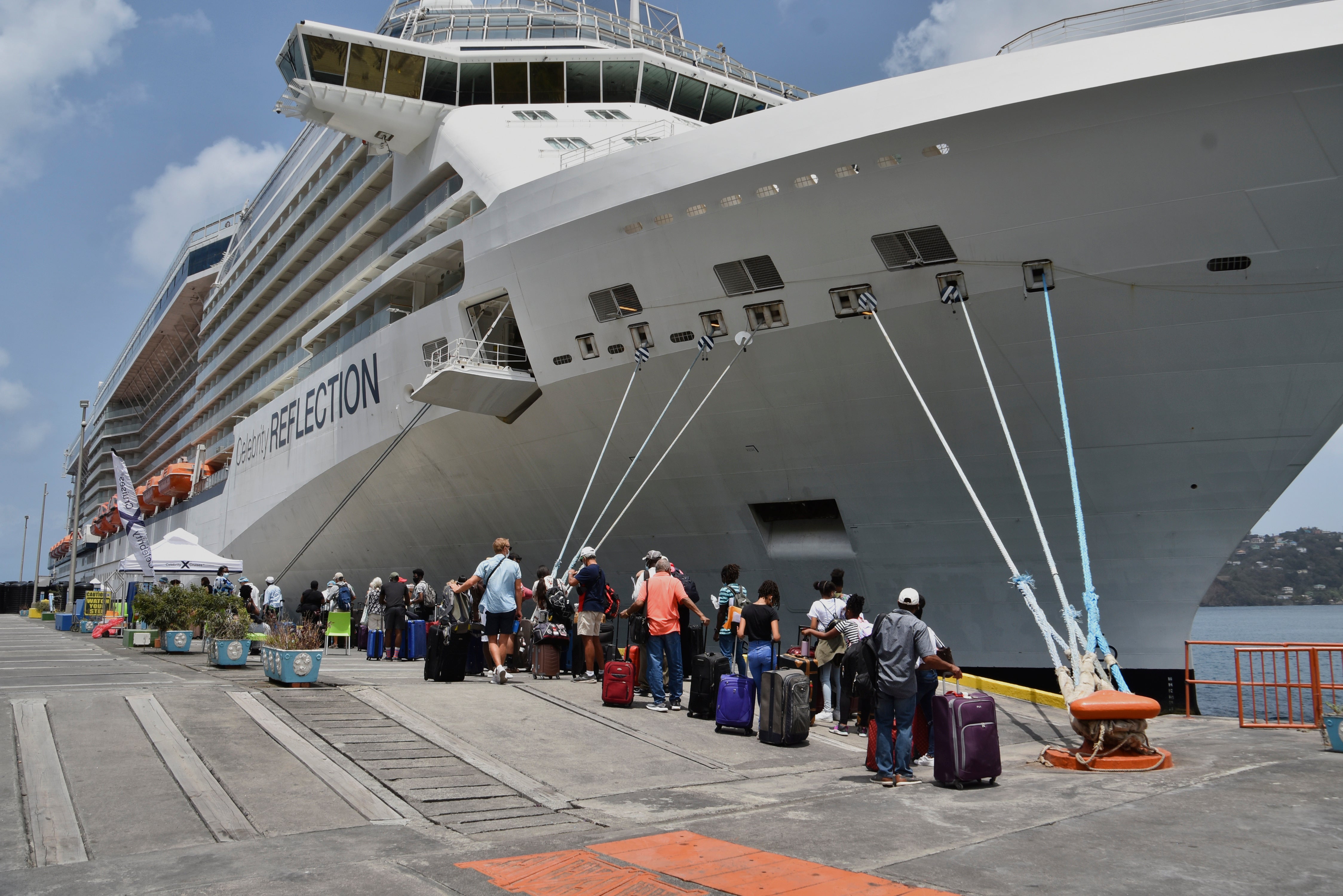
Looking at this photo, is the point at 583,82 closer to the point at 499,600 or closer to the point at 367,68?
the point at 367,68

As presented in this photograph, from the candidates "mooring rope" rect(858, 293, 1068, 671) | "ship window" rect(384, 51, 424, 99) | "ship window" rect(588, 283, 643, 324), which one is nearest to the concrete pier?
"mooring rope" rect(858, 293, 1068, 671)

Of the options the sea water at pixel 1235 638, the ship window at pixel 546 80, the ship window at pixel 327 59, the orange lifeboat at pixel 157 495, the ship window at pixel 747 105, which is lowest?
the sea water at pixel 1235 638

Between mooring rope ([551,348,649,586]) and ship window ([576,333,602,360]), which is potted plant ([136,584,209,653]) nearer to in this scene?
mooring rope ([551,348,649,586])

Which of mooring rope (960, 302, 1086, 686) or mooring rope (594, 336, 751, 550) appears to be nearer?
mooring rope (960, 302, 1086, 686)

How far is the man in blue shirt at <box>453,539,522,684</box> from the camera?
9.94 metres

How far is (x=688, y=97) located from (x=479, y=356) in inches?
336

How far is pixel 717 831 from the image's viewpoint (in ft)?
16.6

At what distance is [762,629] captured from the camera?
28.9ft

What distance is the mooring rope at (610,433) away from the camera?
13.6 metres

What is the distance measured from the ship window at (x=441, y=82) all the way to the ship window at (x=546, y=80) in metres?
1.60

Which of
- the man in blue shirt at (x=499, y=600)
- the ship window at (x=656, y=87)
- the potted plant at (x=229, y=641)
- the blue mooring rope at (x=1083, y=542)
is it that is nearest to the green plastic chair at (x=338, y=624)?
the potted plant at (x=229, y=641)

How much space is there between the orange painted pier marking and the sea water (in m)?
6.90

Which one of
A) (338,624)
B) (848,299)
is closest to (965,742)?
(848,299)

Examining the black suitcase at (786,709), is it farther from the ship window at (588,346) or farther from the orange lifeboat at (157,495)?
the orange lifeboat at (157,495)
